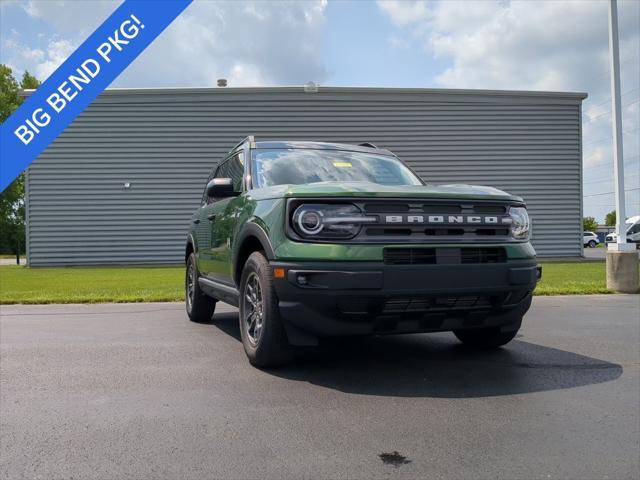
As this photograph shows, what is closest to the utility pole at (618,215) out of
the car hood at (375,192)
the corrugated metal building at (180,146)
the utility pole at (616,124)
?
the utility pole at (616,124)

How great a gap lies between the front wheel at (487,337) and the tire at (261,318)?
1.61 m

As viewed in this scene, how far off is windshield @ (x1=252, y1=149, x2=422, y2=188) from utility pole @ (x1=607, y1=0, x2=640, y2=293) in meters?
6.10

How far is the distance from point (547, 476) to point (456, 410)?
2.87 feet

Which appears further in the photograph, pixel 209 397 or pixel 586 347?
pixel 586 347

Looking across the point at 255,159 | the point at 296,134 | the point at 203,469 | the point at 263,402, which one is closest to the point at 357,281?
the point at 263,402

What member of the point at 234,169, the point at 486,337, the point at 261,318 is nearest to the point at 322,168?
the point at 234,169

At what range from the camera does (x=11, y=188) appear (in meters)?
48.2

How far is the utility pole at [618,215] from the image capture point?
31.8 feet

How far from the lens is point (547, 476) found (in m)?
2.42

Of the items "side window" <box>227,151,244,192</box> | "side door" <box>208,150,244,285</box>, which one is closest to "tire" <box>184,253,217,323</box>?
"side door" <box>208,150,244,285</box>

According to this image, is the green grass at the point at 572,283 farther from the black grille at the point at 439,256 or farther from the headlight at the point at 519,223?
the black grille at the point at 439,256

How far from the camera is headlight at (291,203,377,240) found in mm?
3732

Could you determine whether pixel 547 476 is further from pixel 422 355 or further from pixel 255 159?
pixel 255 159

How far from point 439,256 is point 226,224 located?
87.7 inches
